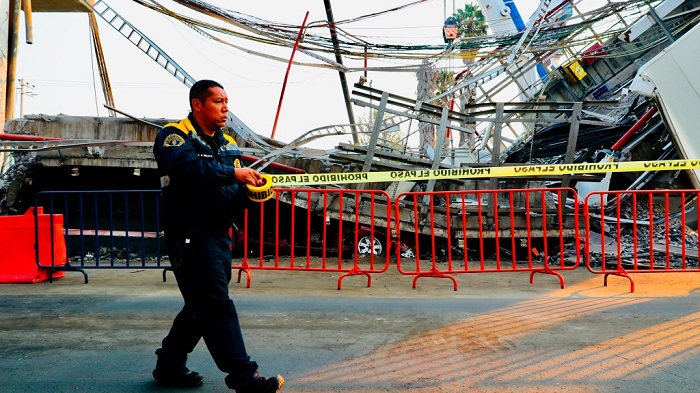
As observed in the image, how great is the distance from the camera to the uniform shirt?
318 centimetres

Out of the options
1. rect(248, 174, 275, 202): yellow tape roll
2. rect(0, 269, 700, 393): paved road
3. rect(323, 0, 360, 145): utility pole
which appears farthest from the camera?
rect(323, 0, 360, 145): utility pole

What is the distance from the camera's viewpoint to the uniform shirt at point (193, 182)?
3184 mm

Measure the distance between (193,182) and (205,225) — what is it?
25 centimetres

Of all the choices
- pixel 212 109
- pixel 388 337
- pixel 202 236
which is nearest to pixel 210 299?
pixel 202 236

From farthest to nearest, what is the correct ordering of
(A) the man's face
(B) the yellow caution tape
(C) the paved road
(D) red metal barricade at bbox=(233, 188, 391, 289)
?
1. (D) red metal barricade at bbox=(233, 188, 391, 289)
2. (B) the yellow caution tape
3. (C) the paved road
4. (A) the man's face

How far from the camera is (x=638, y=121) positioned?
41.3 feet

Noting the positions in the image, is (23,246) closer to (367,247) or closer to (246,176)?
(367,247)

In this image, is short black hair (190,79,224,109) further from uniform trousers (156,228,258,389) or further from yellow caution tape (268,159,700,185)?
yellow caution tape (268,159,700,185)

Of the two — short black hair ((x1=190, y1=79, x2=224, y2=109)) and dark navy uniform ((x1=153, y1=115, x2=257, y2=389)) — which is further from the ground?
short black hair ((x1=190, y1=79, x2=224, y2=109))

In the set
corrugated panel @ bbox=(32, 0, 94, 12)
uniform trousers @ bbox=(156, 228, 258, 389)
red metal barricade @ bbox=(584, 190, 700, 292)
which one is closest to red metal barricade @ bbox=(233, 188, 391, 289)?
red metal barricade @ bbox=(584, 190, 700, 292)

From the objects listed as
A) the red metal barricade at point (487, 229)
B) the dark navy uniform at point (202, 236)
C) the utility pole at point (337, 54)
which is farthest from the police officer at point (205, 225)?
the utility pole at point (337, 54)

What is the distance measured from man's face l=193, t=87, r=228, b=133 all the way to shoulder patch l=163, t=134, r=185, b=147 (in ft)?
0.70

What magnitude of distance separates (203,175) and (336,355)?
1.66 meters

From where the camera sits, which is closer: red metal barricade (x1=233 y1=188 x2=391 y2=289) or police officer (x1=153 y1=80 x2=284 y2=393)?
police officer (x1=153 y1=80 x2=284 y2=393)
